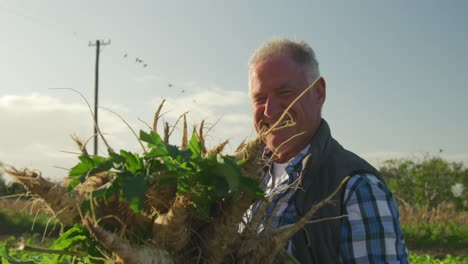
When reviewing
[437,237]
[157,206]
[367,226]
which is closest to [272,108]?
[367,226]

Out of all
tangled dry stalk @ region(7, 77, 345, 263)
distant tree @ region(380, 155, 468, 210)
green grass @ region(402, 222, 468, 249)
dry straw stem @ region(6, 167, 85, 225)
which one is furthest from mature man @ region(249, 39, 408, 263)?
distant tree @ region(380, 155, 468, 210)

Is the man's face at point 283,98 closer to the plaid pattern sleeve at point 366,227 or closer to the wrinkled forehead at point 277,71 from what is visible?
the wrinkled forehead at point 277,71

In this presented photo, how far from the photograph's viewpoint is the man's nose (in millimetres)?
2914

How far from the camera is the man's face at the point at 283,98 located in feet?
9.77

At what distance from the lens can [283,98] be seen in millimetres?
2992

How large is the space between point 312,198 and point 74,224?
1.29 m

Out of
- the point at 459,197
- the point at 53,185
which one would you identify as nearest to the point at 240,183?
the point at 53,185

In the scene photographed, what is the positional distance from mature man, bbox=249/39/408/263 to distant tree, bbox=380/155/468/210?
33005 mm

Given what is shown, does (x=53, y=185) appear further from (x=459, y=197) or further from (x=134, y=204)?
(x=459, y=197)

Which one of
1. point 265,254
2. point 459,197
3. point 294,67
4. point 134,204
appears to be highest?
point 294,67

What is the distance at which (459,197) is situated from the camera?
36.6 meters

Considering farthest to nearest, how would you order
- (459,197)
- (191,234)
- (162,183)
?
(459,197)
(191,234)
(162,183)

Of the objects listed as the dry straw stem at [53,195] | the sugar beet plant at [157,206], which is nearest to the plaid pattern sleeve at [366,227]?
the sugar beet plant at [157,206]

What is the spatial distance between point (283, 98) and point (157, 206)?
1247 millimetres
